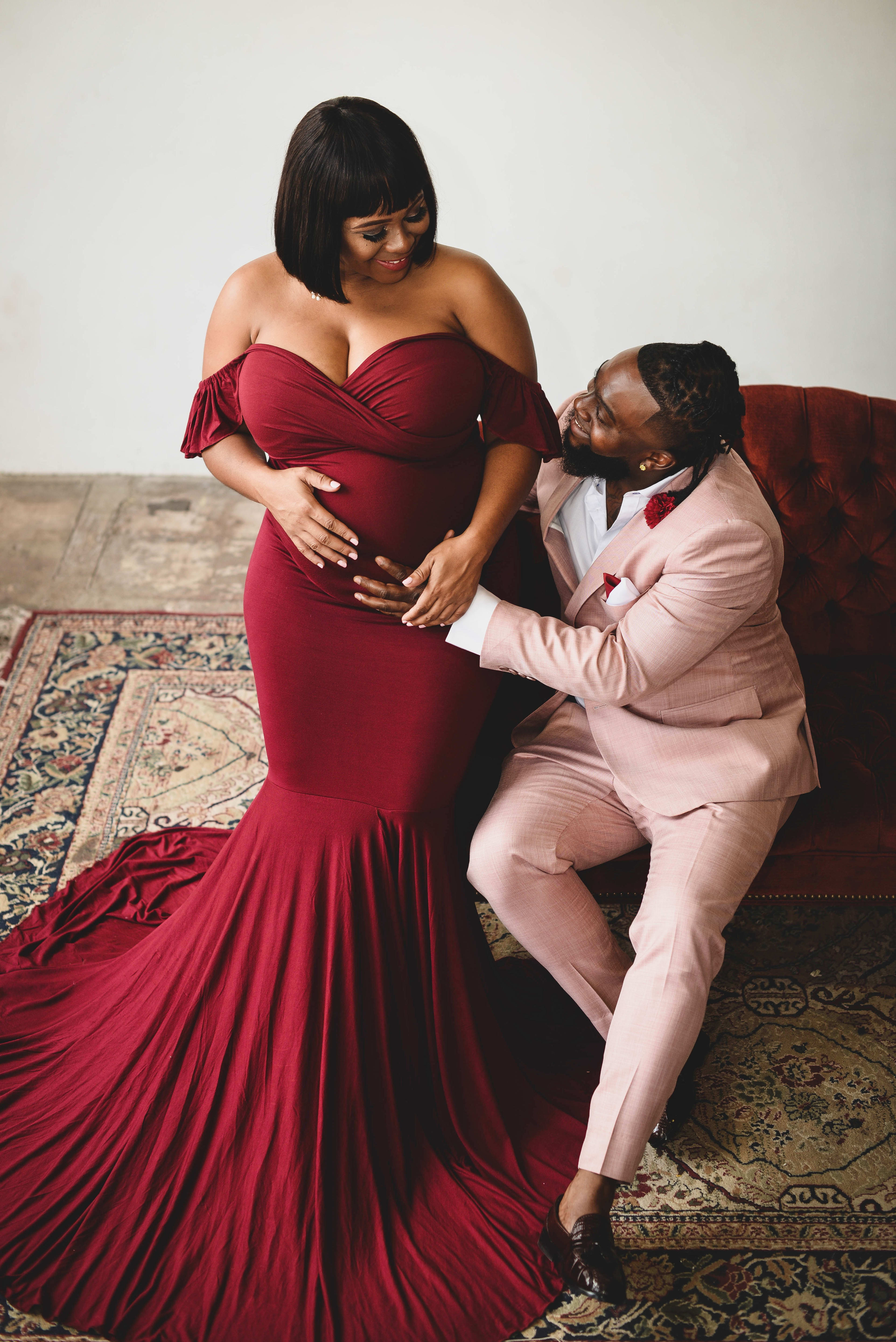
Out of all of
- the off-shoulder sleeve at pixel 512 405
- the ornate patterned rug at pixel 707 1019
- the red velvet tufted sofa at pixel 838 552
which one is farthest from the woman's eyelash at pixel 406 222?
the ornate patterned rug at pixel 707 1019

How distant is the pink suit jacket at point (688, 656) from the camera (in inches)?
77.8

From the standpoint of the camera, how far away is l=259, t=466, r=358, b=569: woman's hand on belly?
6.28 feet

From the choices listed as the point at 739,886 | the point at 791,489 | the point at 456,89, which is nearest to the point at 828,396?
the point at 791,489

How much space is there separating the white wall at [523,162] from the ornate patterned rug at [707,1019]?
1.61 m

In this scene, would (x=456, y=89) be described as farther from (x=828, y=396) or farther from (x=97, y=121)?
(x=828, y=396)

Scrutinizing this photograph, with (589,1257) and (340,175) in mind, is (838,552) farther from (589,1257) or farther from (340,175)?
(589,1257)

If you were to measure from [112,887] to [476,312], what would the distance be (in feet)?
5.15

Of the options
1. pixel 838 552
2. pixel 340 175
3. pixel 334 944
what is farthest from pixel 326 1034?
pixel 838 552

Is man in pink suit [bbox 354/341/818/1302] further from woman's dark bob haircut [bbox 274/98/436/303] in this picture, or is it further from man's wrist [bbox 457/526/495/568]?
woman's dark bob haircut [bbox 274/98/436/303]

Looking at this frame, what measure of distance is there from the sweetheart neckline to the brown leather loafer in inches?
58.2

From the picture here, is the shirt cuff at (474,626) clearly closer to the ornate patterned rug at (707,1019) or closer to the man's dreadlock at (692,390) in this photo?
the man's dreadlock at (692,390)

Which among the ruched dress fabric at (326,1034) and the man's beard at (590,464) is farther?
the man's beard at (590,464)

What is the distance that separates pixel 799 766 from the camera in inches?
83.0

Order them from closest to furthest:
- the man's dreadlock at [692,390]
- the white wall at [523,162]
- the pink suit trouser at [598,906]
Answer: the pink suit trouser at [598,906]
the man's dreadlock at [692,390]
the white wall at [523,162]
